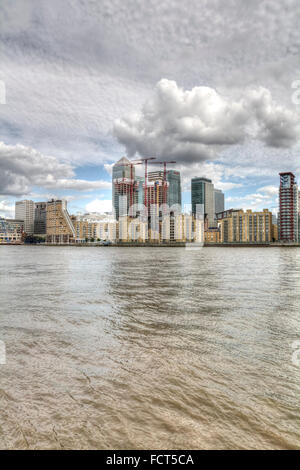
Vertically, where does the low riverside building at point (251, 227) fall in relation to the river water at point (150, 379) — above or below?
above

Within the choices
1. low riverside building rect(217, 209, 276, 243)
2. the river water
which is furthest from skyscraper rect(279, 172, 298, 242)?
the river water

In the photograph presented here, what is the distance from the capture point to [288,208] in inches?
7205

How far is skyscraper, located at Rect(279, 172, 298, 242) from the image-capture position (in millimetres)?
178750

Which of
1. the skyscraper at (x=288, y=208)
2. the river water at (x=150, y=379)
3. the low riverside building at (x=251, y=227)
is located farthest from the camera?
the skyscraper at (x=288, y=208)

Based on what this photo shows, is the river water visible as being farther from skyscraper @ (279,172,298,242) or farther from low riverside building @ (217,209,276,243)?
skyscraper @ (279,172,298,242)

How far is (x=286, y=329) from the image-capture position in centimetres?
847

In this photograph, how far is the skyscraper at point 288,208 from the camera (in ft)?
586

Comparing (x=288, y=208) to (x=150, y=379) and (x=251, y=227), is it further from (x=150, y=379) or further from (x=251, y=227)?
(x=150, y=379)

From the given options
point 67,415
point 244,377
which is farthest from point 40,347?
point 244,377

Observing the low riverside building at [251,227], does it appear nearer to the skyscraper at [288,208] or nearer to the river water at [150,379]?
the skyscraper at [288,208]

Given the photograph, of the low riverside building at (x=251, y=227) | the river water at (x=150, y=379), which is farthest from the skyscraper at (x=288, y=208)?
the river water at (x=150, y=379)

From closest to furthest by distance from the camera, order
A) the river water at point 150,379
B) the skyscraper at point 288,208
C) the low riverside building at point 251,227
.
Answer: the river water at point 150,379
the low riverside building at point 251,227
the skyscraper at point 288,208

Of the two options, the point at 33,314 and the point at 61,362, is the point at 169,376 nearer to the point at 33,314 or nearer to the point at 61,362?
the point at 61,362

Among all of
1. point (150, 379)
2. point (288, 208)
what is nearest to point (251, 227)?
point (288, 208)
